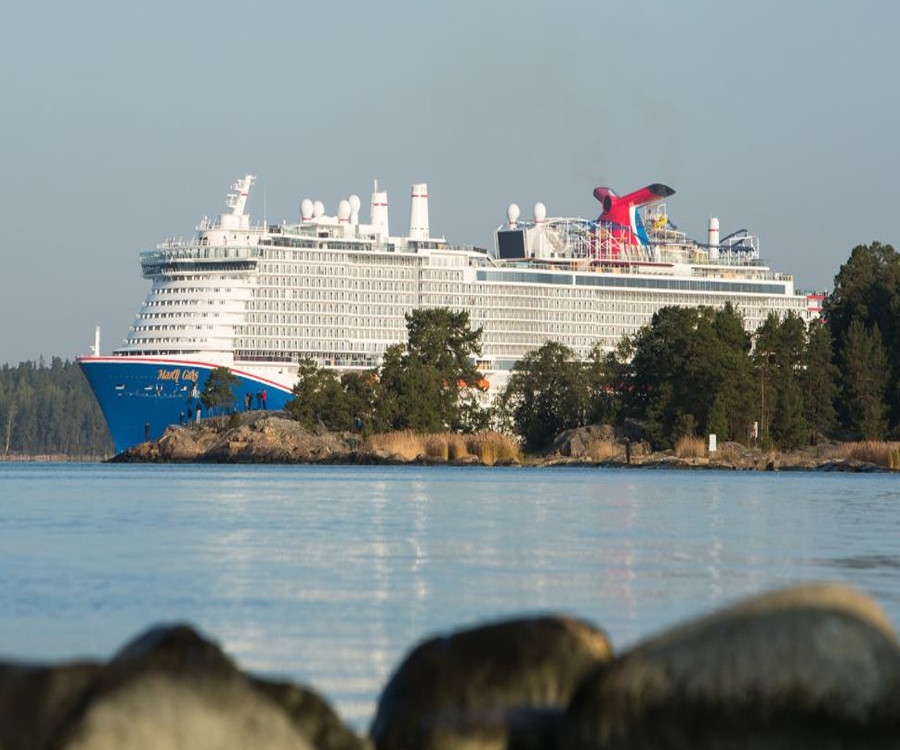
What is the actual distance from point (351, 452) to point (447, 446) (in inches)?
207

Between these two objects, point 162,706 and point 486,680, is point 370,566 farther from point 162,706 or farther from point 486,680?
point 162,706

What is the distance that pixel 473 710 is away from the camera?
8320 mm

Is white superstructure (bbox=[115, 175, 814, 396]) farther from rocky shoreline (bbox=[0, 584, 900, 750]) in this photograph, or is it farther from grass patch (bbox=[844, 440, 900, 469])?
rocky shoreline (bbox=[0, 584, 900, 750])

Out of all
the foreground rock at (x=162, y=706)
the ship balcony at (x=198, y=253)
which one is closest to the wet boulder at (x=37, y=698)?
the foreground rock at (x=162, y=706)

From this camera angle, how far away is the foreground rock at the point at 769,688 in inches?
281

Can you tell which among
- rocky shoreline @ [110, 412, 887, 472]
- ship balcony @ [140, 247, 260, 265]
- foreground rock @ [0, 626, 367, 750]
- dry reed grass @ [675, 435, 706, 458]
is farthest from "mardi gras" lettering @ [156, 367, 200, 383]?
foreground rock @ [0, 626, 367, 750]

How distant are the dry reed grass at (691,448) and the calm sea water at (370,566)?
155 feet

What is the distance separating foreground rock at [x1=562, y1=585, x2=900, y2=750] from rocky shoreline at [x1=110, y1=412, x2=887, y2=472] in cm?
8121

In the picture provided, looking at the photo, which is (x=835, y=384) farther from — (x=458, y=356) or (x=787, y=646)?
(x=787, y=646)

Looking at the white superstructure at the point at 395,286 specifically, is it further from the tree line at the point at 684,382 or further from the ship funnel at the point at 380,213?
the tree line at the point at 684,382

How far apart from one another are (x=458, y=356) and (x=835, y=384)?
74.1 feet

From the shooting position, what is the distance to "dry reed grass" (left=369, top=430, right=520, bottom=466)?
94.9 m

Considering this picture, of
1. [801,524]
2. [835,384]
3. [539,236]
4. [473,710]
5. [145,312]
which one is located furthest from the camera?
[539,236]

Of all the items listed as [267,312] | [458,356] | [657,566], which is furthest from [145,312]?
[657,566]
